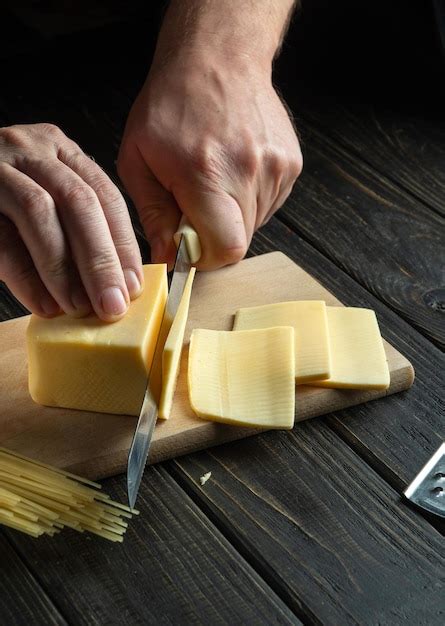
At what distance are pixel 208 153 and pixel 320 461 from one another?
614mm

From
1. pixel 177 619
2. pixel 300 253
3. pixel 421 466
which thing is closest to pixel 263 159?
pixel 300 253

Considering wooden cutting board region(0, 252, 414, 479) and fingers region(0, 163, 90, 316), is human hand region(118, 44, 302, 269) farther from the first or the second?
fingers region(0, 163, 90, 316)

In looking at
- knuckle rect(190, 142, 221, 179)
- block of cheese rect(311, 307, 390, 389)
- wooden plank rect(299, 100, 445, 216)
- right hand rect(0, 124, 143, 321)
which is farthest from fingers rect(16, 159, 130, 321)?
wooden plank rect(299, 100, 445, 216)

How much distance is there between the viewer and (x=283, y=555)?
51.8 inches

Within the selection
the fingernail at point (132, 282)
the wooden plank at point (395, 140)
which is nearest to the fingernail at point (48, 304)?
the fingernail at point (132, 282)

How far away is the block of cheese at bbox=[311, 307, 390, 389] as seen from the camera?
5.13 ft

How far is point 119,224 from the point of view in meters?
1.54

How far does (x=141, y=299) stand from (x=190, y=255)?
0.19 metres

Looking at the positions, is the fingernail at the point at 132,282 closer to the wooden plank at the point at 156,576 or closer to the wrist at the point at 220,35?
the wooden plank at the point at 156,576

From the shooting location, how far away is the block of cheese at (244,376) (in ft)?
4.87

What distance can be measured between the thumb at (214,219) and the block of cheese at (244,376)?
179mm

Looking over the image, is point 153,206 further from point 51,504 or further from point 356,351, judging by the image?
point 51,504

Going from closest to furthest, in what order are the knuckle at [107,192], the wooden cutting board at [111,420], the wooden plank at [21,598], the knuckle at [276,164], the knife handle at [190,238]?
the wooden plank at [21,598]
the wooden cutting board at [111,420]
the knuckle at [107,192]
the knife handle at [190,238]
the knuckle at [276,164]

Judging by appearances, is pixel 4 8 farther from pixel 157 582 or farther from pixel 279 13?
pixel 157 582
